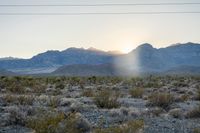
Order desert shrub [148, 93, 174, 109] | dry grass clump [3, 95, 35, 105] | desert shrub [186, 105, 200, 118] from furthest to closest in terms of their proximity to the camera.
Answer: desert shrub [148, 93, 174, 109]
dry grass clump [3, 95, 35, 105]
desert shrub [186, 105, 200, 118]

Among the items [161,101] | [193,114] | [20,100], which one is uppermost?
[20,100]

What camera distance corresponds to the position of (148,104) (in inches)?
1018

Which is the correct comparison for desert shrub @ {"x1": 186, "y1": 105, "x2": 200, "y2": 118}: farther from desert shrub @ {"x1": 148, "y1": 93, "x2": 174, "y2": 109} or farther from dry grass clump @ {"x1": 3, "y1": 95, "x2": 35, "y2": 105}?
dry grass clump @ {"x1": 3, "y1": 95, "x2": 35, "y2": 105}

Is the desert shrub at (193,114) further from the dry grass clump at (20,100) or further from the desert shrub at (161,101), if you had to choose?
the dry grass clump at (20,100)

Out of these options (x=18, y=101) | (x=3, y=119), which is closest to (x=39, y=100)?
(x=18, y=101)

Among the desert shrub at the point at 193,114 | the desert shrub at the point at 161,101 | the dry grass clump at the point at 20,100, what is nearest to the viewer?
the desert shrub at the point at 193,114

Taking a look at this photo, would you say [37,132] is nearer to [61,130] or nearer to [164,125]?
[61,130]

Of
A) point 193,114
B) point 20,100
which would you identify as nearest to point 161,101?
point 193,114

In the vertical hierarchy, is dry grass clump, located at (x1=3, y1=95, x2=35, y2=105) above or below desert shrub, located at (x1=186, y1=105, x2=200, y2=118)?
above

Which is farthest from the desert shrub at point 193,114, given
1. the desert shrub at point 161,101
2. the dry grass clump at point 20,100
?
the dry grass clump at point 20,100

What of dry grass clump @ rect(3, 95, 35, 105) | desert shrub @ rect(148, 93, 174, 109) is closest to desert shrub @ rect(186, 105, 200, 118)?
desert shrub @ rect(148, 93, 174, 109)

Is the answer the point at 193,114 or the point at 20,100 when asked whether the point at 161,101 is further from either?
the point at 20,100

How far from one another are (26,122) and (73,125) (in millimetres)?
2966

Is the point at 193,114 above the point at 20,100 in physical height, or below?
below
